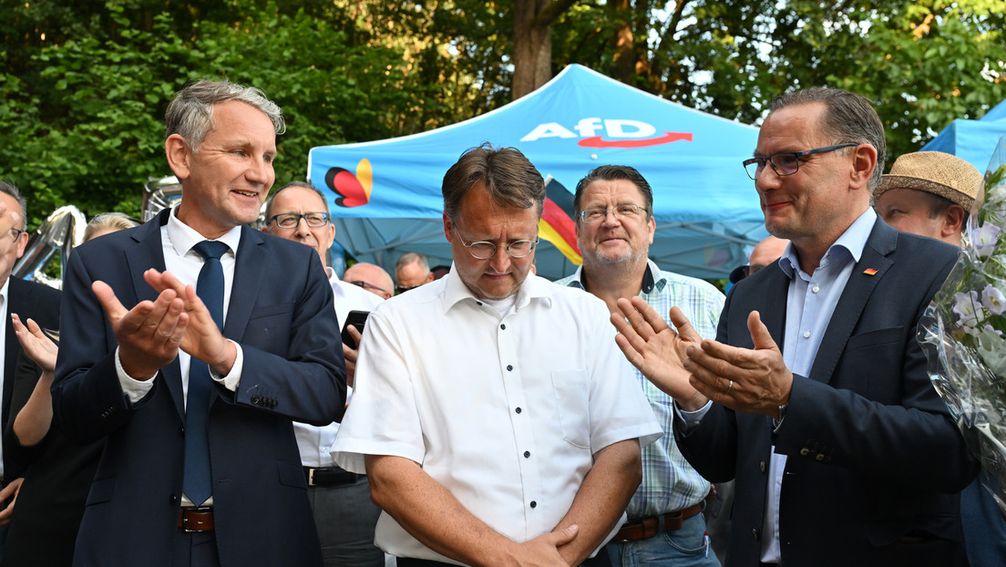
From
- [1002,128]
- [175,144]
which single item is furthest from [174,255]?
[1002,128]

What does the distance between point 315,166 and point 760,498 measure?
484cm

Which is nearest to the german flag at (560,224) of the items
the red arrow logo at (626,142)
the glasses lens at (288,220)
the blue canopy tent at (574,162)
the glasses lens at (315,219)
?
the blue canopy tent at (574,162)

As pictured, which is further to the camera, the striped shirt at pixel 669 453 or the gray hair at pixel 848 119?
the striped shirt at pixel 669 453

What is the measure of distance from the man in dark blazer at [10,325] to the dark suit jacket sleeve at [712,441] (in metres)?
2.38

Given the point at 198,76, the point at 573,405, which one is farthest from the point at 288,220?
the point at 198,76

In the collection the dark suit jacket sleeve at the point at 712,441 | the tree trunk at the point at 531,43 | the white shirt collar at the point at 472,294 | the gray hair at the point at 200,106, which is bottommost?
the dark suit jacket sleeve at the point at 712,441

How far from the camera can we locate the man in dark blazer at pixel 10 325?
12.5 ft

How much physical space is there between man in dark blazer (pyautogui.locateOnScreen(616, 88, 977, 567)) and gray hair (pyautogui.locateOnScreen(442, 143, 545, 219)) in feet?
1.41

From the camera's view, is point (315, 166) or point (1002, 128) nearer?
point (1002, 128)

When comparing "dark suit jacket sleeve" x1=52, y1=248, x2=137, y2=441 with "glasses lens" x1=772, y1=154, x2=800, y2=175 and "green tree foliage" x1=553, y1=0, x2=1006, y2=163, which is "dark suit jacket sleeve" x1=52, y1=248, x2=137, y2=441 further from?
"green tree foliage" x1=553, y1=0, x2=1006, y2=163

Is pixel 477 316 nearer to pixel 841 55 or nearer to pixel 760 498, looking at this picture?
pixel 760 498

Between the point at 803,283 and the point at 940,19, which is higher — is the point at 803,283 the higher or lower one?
the lower one

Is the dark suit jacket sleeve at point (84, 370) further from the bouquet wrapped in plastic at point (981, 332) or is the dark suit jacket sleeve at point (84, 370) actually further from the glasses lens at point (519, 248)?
the bouquet wrapped in plastic at point (981, 332)

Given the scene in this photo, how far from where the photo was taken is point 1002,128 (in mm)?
5875
